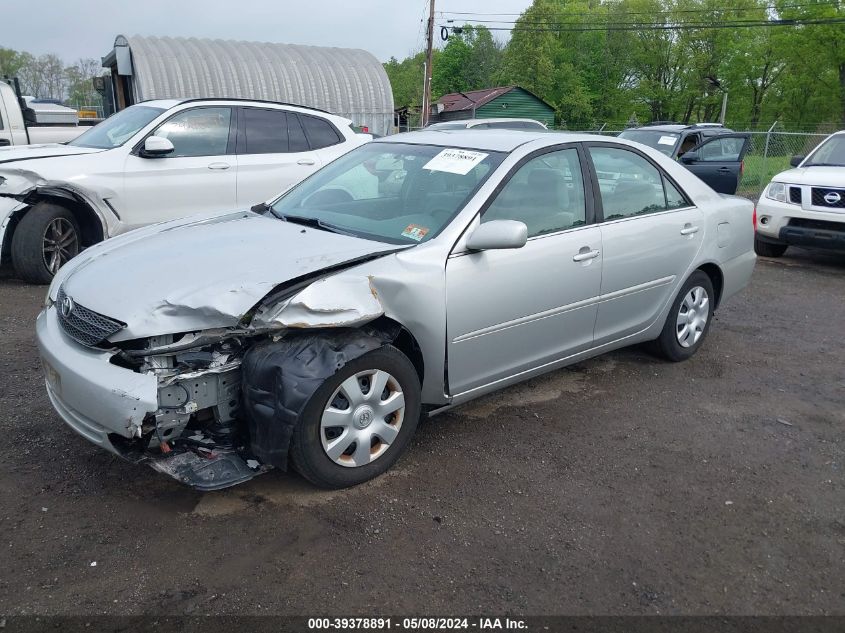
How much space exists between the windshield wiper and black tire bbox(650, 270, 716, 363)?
2482 millimetres

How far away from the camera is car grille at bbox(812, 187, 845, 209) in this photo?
8.48m

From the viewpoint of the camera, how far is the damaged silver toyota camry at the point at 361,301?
303cm

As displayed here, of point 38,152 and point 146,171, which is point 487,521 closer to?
point 146,171

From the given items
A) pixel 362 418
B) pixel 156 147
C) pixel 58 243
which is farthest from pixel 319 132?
pixel 362 418

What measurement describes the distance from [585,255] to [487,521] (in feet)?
5.65

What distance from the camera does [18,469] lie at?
3521mm

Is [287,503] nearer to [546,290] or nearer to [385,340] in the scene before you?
[385,340]

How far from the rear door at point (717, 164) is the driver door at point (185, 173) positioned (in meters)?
8.21

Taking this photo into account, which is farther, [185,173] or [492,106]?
[492,106]

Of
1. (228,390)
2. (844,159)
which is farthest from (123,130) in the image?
(844,159)

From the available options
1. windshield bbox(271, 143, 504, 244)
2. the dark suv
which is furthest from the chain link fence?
windshield bbox(271, 143, 504, 244)

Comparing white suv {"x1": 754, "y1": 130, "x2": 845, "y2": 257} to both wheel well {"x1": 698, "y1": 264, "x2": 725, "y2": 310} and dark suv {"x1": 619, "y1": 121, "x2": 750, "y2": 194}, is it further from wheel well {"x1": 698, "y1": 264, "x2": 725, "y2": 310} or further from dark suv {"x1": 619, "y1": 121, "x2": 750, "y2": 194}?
wheel well {"x1": 698, "y1": 264, "x2": 725, "y2": 310}

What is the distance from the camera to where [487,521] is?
3.22 metres

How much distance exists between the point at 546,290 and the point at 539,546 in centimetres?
147
